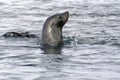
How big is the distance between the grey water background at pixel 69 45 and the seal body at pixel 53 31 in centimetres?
31

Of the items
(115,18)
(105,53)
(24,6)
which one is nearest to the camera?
(105,53)

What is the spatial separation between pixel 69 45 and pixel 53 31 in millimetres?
629

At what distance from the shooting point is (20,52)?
14.5m

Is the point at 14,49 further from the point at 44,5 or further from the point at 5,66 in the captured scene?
the point at 44,5

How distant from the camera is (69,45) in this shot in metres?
15.7

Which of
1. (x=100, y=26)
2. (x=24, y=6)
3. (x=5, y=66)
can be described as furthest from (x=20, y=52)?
(x=24, y=6)

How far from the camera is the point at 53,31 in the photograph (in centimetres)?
1564

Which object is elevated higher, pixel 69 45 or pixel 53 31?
pixel 53 31

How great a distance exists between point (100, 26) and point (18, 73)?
832 centimetres

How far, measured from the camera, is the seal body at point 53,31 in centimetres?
1554

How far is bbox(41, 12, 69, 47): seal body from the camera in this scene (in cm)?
1554

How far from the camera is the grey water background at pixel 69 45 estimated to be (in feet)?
38.8

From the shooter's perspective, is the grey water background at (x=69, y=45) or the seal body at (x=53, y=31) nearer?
the grey water background at (x=69, y=45)

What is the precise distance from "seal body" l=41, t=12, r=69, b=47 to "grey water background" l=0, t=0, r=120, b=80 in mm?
309
